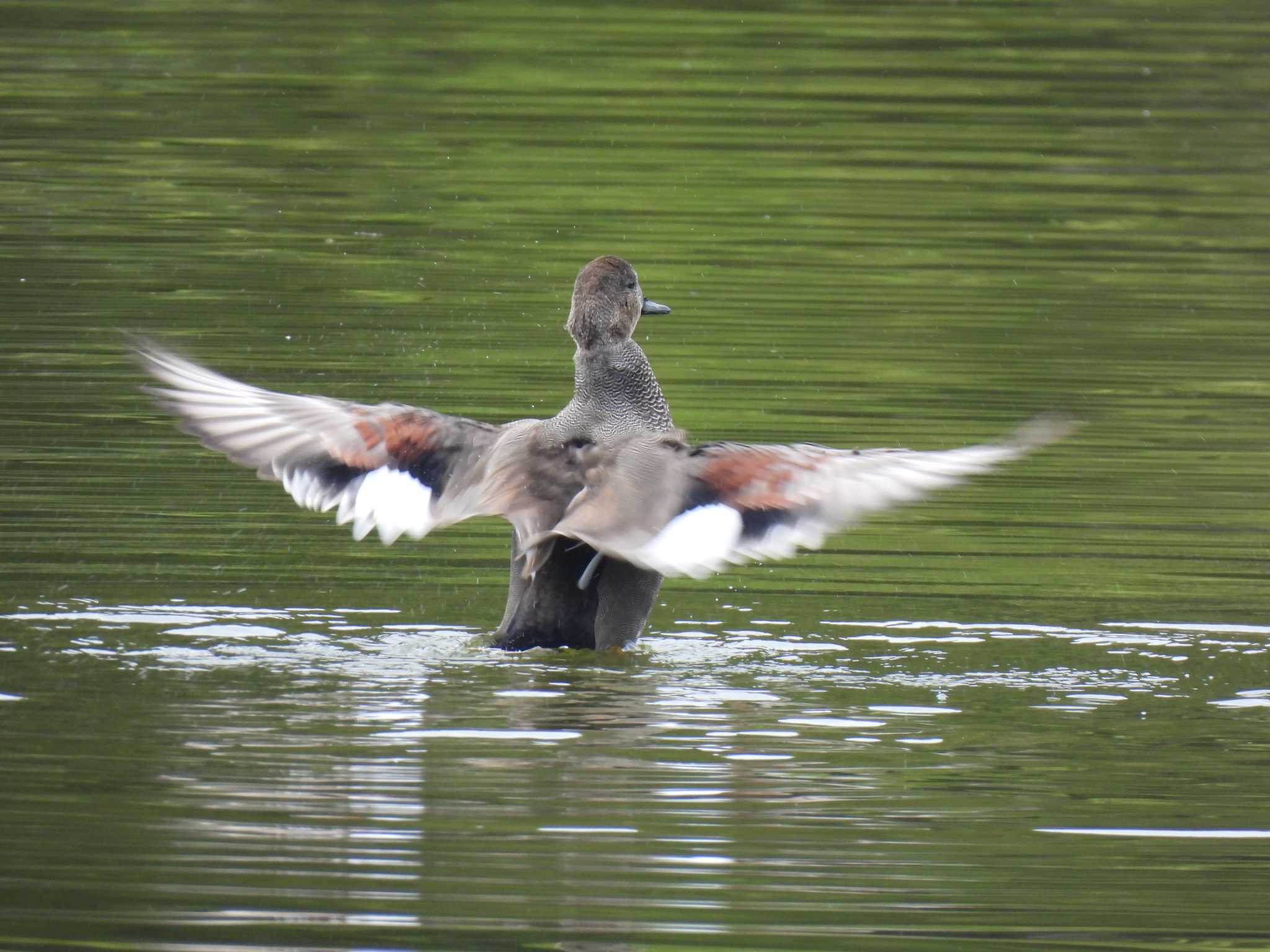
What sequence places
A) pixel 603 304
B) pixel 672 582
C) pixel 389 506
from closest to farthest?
pixel 389 506 → pixel 603 304 → pixel 672 582

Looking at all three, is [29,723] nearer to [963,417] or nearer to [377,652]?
[377,652]

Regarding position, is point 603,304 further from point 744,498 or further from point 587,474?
point 744,498

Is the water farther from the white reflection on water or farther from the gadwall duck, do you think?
the gadwall duck

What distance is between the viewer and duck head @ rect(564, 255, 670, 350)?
8492 mm

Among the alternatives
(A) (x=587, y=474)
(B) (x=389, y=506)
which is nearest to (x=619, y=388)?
(A) (x=587, y=474)

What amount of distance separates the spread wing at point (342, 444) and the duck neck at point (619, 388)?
335 mm

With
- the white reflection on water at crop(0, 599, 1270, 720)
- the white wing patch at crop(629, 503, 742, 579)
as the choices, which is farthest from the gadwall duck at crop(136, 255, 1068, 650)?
the white reflection on water at crop(0, 599, 1270, 720)

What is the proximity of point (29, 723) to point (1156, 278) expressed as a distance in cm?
891

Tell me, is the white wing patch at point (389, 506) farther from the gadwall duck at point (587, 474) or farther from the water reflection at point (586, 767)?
the water reflection at point (586, 767)

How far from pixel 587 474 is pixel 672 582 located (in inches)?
59.8

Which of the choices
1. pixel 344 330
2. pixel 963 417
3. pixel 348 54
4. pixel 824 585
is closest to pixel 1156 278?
pixel 963 417

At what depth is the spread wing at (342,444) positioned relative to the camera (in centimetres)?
820

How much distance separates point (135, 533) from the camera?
9.11 meters

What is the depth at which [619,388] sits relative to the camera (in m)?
8.35
